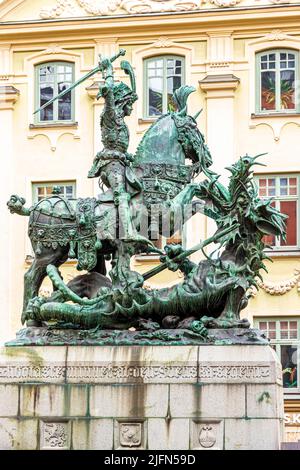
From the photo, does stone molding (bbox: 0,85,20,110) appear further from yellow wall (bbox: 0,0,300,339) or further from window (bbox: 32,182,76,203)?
window (bbox: 32,182,76,203)

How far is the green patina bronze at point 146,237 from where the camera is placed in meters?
17.4

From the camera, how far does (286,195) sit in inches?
1296

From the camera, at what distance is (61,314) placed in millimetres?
17672

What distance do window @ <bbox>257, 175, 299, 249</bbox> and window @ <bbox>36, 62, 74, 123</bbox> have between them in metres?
4.87

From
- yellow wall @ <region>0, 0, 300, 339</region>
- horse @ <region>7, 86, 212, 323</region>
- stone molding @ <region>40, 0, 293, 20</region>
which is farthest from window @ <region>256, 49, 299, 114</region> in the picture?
horse @ <region>7, 86, 212, 323</region>

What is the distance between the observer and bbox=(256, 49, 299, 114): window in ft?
109

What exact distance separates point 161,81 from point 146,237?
1649cm

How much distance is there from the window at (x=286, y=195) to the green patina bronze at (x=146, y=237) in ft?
45.9

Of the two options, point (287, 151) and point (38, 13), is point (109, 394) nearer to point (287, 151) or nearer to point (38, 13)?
point (287, 151)

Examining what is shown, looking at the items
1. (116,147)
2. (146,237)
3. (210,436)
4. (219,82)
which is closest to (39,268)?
(146,237)

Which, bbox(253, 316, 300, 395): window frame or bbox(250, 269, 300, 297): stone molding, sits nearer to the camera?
bbox(253, 316, 300, 395): window frame

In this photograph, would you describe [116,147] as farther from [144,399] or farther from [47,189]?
[47,189]

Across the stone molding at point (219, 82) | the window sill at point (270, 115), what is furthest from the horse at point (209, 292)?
the stone molding at point (219, 82)

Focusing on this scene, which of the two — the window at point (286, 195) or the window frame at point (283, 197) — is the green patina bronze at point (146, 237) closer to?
the window frame at point (283, 197)
